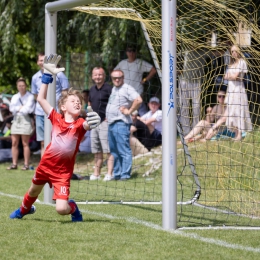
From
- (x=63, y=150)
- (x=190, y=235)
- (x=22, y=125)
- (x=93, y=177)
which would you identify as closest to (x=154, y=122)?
(x=93, y=177)

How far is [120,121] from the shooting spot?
37.9 feet

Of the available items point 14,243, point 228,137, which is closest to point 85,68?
point 228,137

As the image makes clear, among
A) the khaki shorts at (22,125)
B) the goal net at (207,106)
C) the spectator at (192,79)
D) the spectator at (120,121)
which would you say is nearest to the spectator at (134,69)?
the spectator at (120,121)

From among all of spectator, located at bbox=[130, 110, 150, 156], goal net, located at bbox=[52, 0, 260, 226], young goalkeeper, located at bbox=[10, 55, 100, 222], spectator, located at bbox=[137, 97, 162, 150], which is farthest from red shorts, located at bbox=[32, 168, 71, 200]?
spectator, located at bbox=[137, 97, 162, 150]

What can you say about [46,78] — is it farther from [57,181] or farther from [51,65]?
[57,181]

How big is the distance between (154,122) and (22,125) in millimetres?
2700

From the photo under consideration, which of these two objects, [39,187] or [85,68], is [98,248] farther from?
[85,68]

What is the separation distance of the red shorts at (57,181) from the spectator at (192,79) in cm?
209

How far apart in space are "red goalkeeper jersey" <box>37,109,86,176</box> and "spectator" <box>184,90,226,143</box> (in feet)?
8.29

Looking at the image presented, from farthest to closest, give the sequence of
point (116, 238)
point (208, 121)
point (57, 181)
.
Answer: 1. point (208, 121)
2. point (57, 181)
3. point (116, 238)

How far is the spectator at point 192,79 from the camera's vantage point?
27.6ft

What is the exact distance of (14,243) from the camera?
587 centimetres

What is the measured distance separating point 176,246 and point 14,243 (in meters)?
1.45

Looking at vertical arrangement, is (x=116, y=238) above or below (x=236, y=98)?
below
